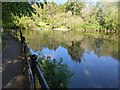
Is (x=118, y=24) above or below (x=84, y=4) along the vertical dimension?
below

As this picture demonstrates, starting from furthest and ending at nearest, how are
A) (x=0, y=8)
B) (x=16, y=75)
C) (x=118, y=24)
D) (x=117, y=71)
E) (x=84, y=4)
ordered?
(x=84, y=4)
(x=118, y=24)
(x=117, y=71)
(x=0, y=8)
(x=16, y=75)

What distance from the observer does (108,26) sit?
66875 mm

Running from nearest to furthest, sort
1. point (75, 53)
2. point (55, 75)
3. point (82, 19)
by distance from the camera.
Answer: point (55, 75) < point (75, 53) < point (82, 19)

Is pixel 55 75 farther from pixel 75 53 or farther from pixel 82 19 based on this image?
pixel 82 19

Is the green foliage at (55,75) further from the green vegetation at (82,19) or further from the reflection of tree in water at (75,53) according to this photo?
the green vegetation at (82,19)

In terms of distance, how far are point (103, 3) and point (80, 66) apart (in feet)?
156

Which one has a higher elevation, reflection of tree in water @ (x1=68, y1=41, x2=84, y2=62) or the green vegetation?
the green vegetation

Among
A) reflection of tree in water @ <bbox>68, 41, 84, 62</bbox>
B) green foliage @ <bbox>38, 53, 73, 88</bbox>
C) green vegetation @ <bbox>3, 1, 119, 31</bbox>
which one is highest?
green vegetation @ <bbox>3, 1, 119, 31</bbox>

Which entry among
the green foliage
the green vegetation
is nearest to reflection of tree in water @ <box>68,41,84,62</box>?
the green foliage

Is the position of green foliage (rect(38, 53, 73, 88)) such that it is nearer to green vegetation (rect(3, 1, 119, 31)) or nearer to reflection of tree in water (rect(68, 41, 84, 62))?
reflection of tree in water (rect(68, 41, 84, 62))

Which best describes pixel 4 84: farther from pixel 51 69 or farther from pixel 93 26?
pixel 93 26

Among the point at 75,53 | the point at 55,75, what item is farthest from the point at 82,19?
the point at 55,75

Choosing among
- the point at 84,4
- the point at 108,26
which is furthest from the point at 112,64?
the point at 84,4

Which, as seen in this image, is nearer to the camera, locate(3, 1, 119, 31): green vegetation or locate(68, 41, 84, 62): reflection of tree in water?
locate(68, 41, 84, 62): reflection of tree in water
